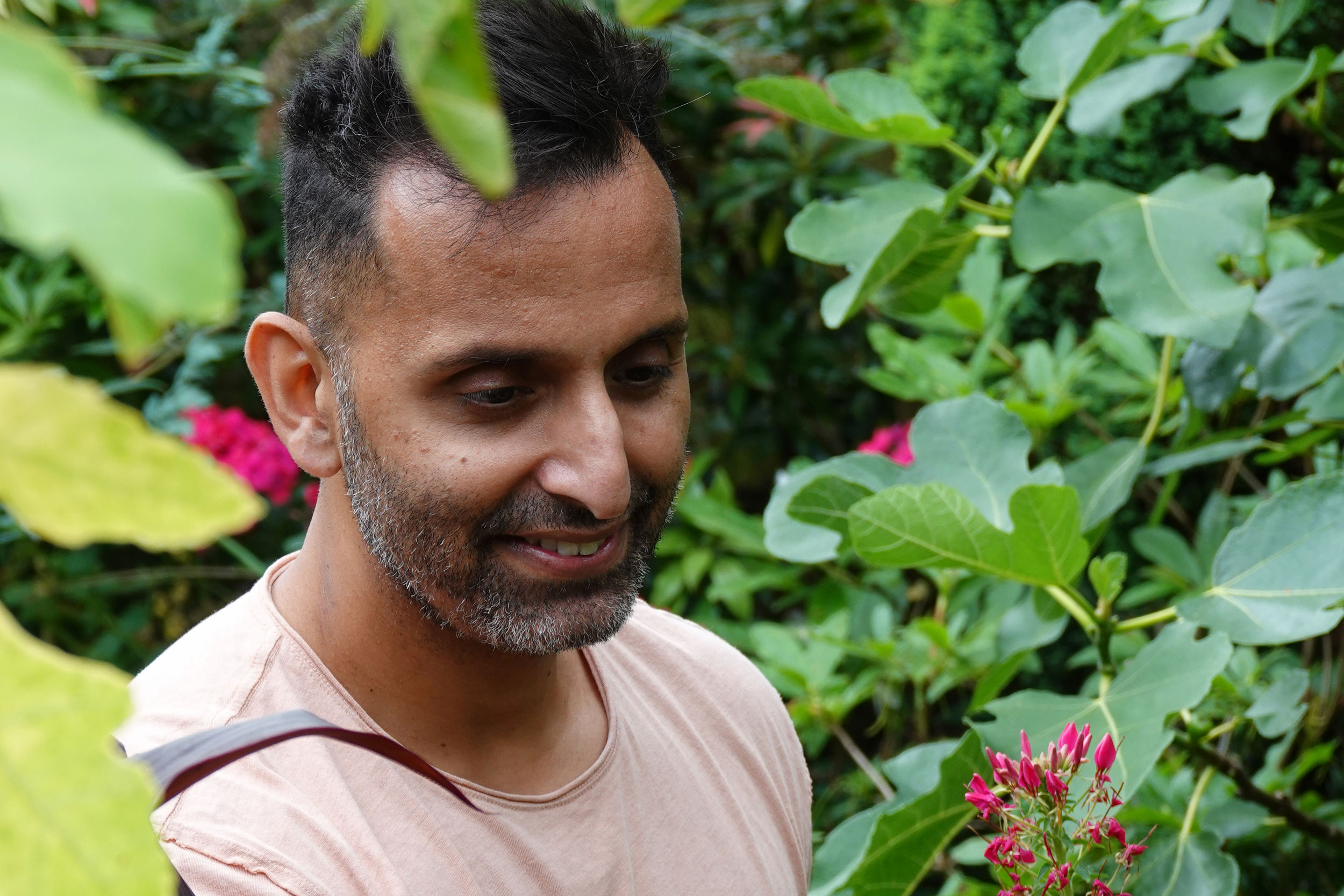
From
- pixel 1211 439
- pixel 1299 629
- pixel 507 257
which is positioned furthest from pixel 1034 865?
pixel 1211 439

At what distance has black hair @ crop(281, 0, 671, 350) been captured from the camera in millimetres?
1206

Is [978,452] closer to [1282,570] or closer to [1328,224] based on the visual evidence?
[1282,570]

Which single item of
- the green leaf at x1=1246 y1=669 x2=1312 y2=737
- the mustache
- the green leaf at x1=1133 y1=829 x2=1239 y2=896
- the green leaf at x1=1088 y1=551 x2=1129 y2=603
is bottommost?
the green leaf at x1=1133 y1=829 x2=1239 y2=896

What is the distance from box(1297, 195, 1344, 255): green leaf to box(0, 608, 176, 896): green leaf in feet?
5.41

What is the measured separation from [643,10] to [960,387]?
2.01 meters

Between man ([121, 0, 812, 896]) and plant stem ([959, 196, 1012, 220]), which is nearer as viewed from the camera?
man ([121, 0, 812, 896])

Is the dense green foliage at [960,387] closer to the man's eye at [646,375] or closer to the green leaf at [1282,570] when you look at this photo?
the green leaf at [1282,570]

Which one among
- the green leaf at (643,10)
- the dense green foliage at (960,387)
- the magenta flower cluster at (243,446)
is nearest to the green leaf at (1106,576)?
the dense green foliage at (960,387)

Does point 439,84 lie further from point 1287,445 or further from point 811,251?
point 1287,445

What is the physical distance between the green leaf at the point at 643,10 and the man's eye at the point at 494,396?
0.82 m

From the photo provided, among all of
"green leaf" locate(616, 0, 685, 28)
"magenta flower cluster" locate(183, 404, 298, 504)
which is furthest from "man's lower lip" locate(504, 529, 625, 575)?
"magenta flower cluster" locate(183, 404, 298, 504)

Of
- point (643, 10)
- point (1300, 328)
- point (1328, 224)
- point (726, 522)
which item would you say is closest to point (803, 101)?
point (1300, 328)

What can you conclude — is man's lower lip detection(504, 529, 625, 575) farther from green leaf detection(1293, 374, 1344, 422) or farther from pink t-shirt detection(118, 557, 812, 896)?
green leaf detection(1293, 374, 1344, 422)

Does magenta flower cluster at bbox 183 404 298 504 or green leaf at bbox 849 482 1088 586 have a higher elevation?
green leaf at bbox 849 482 1088 586
